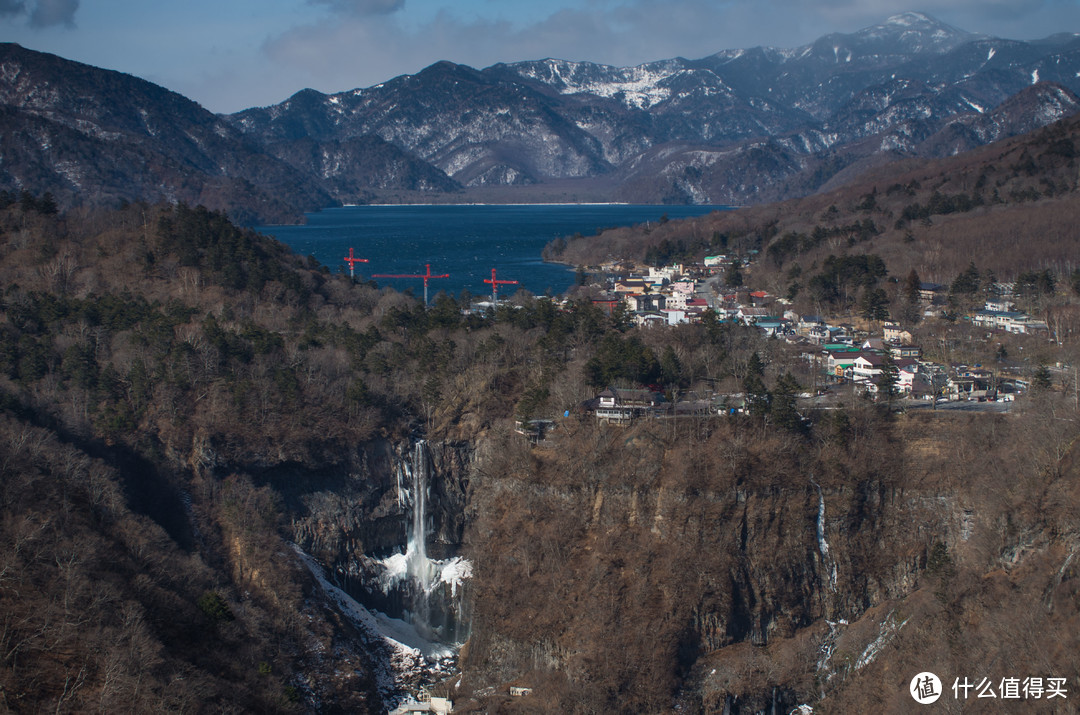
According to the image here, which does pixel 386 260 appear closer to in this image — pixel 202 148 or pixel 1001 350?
pixel 1001 350

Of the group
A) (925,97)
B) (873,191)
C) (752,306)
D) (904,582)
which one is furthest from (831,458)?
(925,97)

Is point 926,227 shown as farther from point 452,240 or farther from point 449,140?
point 449,140

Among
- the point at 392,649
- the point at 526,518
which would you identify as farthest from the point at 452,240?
the point at 392,649

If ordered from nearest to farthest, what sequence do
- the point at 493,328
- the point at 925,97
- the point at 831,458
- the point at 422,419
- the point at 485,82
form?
the point at 831,458 → the point at 422,419 → the point at 493,328 → the point at 925,97 → the point at 485,82

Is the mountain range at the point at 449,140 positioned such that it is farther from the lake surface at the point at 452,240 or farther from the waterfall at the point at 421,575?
the waterfall at the point at 421,575

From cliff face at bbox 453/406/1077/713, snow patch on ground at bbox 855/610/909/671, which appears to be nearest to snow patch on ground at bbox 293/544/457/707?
cliff face at bbox 453/406/1077/713

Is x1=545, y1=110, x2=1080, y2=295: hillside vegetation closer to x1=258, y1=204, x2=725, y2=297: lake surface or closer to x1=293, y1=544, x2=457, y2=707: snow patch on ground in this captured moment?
x1=258, y1=204, x2=725, y2=297: lake surface
